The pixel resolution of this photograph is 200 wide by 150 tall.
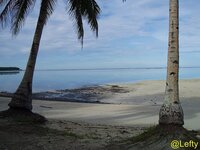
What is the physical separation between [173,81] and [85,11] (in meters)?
7.63

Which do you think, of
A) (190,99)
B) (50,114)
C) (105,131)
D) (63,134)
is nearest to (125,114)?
(50,114)

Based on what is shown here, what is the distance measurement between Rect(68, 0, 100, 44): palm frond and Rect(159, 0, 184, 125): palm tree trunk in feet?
22.5

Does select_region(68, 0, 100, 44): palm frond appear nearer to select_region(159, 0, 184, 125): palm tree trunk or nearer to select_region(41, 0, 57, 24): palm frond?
select_region(41, 0, 57, 24): palm frond

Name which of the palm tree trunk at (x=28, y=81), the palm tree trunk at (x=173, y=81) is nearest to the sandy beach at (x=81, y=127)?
the palm tree trunk at (x=28, y=81)

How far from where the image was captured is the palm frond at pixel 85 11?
15812mm

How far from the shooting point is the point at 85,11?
635 inches

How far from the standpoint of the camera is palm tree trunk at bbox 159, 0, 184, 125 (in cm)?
937

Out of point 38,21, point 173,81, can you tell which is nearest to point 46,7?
point 38,21

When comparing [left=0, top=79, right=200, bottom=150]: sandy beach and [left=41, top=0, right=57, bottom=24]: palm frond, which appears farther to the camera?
[left=41, top=0, right=57, bottom=24]: palm frond

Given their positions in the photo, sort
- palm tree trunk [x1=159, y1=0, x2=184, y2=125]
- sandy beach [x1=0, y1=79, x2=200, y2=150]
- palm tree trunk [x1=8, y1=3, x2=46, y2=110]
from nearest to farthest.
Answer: palm tree trunk [x1=159, y1=0, x2=184, y2=125]
sandy beach [x1=0, y1=79, x2=200, y2=150]
palm tree trunk [x1=8, y1=3, x2=46, y2=110]

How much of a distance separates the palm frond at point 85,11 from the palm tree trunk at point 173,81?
6.87 meters

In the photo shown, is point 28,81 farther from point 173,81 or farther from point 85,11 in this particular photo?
point 173,81

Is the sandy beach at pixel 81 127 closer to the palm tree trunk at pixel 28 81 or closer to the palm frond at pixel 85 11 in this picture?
the palm tree trunk at pixel 28 81

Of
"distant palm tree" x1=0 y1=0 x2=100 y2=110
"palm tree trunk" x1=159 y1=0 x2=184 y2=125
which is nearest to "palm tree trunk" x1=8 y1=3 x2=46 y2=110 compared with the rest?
"distant palm tree" x1=0 y1=0 x2=100 y2=110
